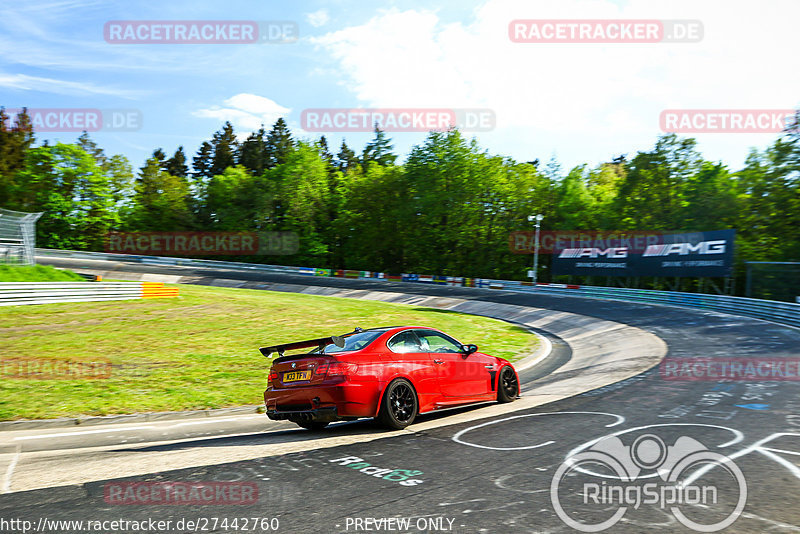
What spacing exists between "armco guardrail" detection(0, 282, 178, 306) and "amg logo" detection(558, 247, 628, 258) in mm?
28810

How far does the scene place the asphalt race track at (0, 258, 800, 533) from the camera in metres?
4.16

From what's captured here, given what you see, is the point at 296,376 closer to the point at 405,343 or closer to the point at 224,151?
the point at 405,343

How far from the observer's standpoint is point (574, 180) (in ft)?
213

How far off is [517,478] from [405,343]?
3.24m

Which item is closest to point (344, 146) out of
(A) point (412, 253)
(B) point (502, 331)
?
(A) point (412, 253)

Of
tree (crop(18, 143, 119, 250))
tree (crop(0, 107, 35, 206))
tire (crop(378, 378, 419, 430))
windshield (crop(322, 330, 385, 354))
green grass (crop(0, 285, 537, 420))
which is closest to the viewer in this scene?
tire (crop(378, 378, 419, 430))

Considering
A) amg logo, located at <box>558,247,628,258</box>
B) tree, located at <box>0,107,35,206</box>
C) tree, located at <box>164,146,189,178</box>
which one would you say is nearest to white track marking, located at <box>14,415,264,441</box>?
amg logo, located at <box>558,247,628,258</box>

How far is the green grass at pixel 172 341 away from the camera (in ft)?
31.1

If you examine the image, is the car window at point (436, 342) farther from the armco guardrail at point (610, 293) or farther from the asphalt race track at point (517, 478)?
the armco guardrail at point (610, 293)

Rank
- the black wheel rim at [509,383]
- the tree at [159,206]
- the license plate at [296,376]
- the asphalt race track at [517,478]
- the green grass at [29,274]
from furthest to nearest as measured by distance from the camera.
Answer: the tree at [159,206], the green grass at [29,274], the black wheel rim at [509,383], the license plate at [296,376], the asphalt race track at [517,478]

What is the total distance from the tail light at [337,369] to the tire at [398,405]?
0.56m

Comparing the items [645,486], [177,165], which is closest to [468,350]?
[645,486]

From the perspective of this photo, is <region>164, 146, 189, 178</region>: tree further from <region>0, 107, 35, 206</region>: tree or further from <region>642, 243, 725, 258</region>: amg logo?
<region>642, 243, 725, 258</region>: amg logo

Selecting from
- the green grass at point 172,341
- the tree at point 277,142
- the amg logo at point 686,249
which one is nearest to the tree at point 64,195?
the tree at point 277,142
